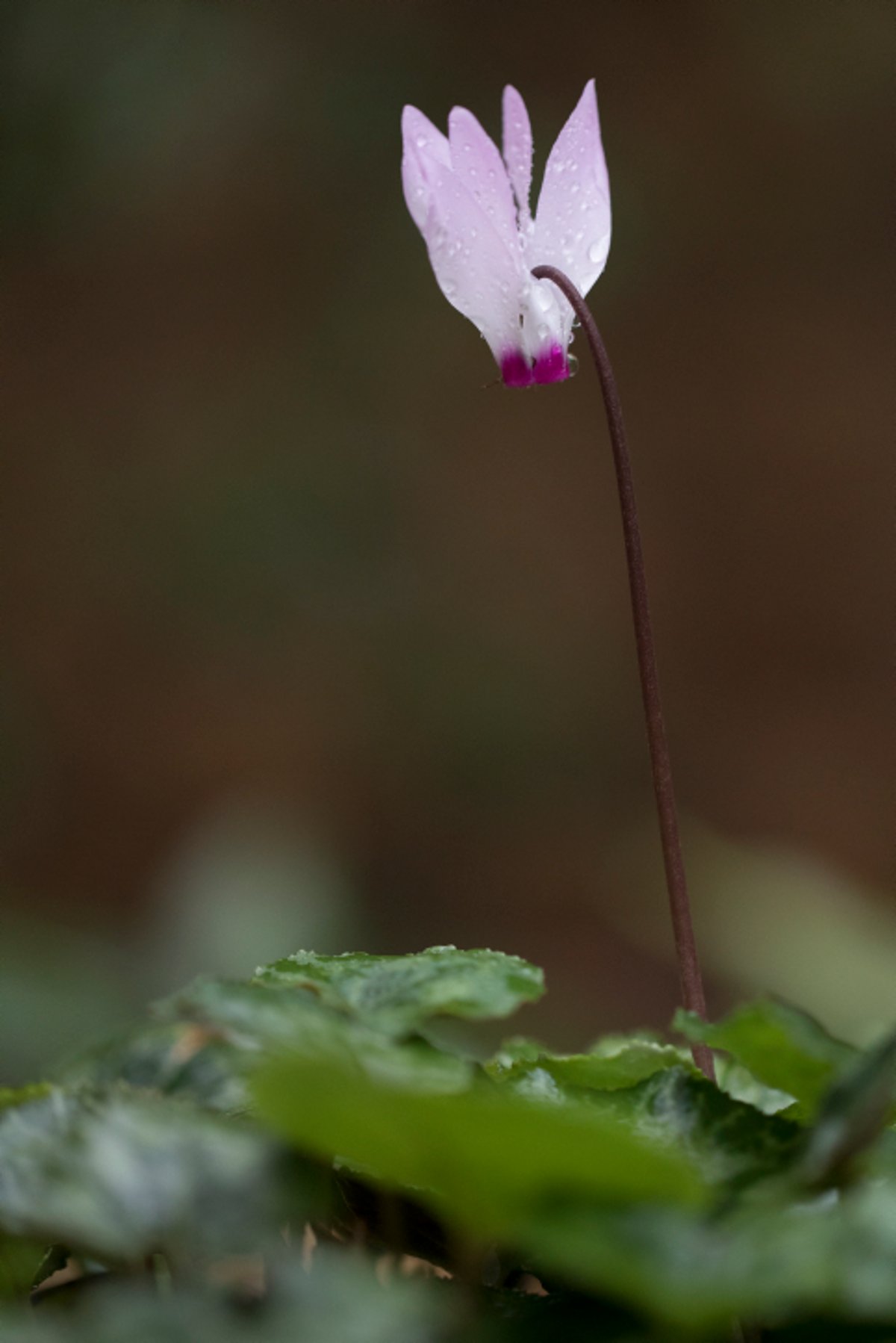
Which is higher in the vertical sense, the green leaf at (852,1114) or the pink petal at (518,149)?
the pink petal at (518,149)

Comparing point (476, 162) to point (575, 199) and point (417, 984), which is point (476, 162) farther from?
point (417, 984)

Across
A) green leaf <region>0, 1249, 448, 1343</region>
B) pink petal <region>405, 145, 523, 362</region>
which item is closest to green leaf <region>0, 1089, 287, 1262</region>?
green leaf <region>0, 1249, 448, 1343</region>

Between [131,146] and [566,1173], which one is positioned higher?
[131,146]

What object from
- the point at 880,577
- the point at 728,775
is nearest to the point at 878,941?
the point at 728,775

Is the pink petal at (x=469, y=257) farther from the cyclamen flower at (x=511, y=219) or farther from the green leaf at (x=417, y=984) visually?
the green leaf at (x=417, y=984)

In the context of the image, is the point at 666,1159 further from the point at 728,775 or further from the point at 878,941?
the point at 728,775

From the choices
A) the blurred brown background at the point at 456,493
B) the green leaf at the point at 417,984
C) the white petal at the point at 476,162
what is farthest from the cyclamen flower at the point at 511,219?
the blurred brown background at the point at 456,493

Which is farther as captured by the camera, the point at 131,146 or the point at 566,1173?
the point at 131,146
